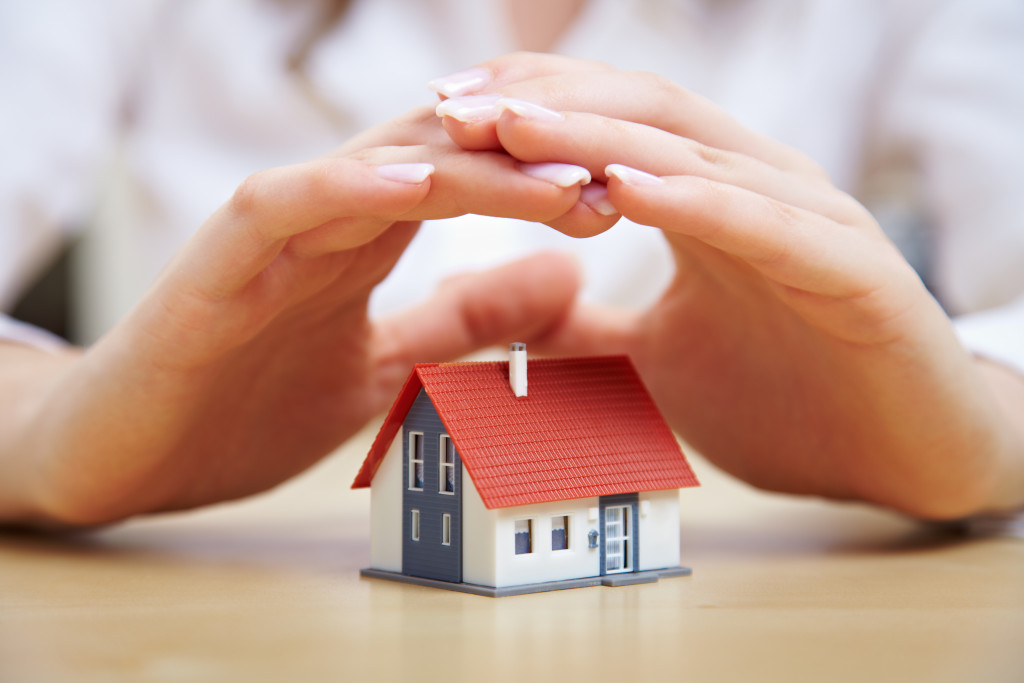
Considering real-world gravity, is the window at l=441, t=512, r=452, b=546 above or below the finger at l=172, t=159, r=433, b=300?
below

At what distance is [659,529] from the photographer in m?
0.75

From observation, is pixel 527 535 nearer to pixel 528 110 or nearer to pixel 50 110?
pixel 528 110

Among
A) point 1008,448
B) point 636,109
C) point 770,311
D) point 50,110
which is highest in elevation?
point 50,110

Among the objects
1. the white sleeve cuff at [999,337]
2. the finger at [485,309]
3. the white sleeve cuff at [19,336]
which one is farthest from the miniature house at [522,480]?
the white sleeve cuff at [19,336]

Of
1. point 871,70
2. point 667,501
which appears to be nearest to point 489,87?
point 667,501

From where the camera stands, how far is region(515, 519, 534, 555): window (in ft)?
2.28

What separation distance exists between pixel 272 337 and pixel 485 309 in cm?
29

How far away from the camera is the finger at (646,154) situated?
60cm

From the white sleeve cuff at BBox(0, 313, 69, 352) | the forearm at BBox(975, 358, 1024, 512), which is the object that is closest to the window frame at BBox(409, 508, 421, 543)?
the forearm at BBox(975, 358, 1024, 512)

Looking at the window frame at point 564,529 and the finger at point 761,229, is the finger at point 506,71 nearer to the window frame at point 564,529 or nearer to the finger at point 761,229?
the finger at point 761,229

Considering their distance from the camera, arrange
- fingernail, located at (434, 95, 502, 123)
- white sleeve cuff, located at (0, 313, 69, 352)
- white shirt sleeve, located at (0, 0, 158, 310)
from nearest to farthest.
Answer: fingernail, located at (434, 95, 502, 123), white sleeve cuff, located at (0, 313, 69, 352), white shirt sleeve, located at (0, 0, 158, 310)

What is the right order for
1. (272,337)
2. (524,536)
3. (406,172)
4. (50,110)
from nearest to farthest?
(406,172) → (524,536) → (272,337) → (50,110)

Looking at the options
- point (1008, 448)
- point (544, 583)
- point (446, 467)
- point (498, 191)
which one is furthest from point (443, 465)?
point (1008, 448)

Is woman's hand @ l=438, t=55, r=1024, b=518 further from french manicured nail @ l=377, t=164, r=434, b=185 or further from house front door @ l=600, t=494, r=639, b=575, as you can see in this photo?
house front door @ l=600, t=494, r=639, b=575
